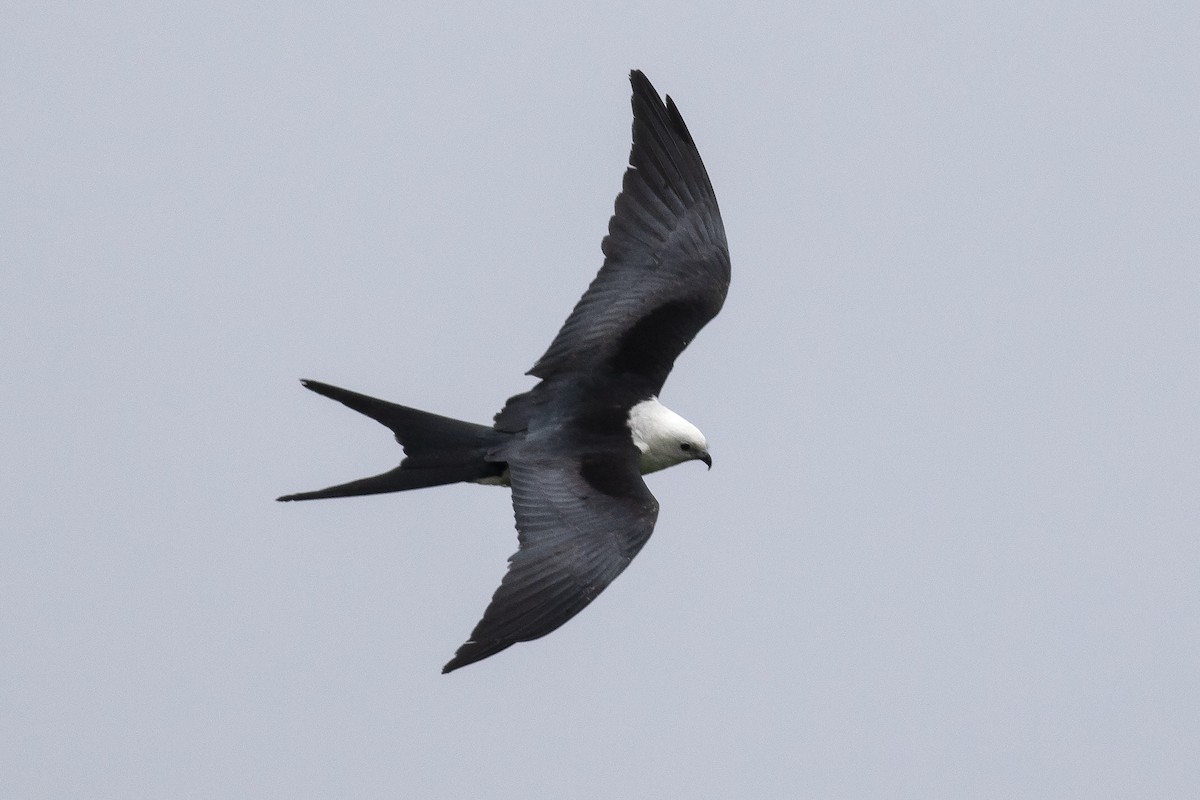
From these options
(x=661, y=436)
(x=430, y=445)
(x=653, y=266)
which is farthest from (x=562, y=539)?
(x=653, y=266)

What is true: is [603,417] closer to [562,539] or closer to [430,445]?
[430,445]

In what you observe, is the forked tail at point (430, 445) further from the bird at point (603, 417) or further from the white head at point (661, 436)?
the white head at point (661, 436)

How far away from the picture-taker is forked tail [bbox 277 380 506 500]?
390 inches

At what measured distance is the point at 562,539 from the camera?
908 centimetres

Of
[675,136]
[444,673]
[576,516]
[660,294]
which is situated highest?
[675,136]

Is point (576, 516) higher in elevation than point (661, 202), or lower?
lower

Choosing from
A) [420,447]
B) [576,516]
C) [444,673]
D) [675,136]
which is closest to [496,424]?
[420,447]

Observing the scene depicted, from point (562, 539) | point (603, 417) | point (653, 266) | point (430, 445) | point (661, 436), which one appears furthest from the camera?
point (653, 266)

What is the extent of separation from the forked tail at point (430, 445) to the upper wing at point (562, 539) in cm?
29

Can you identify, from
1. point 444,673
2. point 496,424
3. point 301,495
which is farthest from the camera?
point 496,424

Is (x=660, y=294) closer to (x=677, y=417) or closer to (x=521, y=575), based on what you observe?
(x=677, y=417)

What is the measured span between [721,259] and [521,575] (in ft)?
9.54

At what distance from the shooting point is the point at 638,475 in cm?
974

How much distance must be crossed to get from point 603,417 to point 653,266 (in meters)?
1.04
